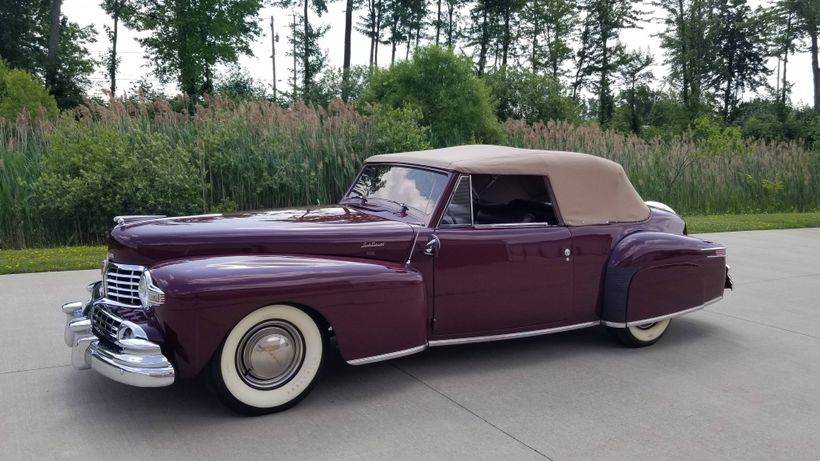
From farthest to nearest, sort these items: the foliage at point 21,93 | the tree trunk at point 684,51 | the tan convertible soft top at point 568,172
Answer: the tree trunk at point 684,51 < the foliage at point 21,93 < the tan convertible soft top at point 568,172

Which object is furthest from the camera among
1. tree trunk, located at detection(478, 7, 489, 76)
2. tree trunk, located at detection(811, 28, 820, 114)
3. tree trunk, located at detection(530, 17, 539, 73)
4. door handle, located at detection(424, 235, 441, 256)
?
tree trunk, located at detection(530, 17, 539, 73)

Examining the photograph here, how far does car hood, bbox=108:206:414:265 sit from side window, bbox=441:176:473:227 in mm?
320

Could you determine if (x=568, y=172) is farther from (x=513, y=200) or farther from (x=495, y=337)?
(x=495, y=337)

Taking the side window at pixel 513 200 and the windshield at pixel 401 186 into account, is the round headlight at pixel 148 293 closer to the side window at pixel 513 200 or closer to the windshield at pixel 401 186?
the windshield at pixel 401 186

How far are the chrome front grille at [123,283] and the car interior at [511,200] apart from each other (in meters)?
2.35

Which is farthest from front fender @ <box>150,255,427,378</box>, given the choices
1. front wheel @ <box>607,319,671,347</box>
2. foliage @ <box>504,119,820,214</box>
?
foliage @ <box>504,119,820,214</box>

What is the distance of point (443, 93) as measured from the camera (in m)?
14.3

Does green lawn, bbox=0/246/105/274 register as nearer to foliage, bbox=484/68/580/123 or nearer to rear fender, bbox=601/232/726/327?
rear fender, bbox=601/232/726/327

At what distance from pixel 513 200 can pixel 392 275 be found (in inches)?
61.0

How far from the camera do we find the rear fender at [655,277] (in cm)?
486

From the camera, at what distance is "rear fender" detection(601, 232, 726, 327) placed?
4863 mm

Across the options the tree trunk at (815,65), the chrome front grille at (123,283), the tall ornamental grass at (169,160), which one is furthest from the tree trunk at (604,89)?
the chrome front grille at (123,283)

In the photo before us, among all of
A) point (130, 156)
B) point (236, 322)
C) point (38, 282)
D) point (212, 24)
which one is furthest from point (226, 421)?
point (212, 24)

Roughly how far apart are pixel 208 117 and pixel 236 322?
27.9 feet
